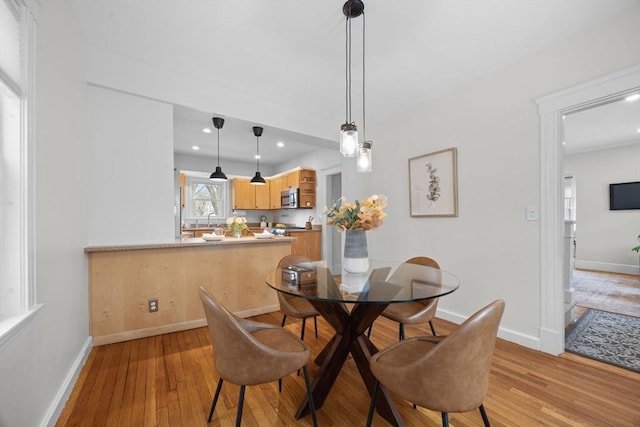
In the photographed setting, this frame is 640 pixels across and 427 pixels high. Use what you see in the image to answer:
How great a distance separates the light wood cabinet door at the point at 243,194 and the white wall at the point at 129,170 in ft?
12.9

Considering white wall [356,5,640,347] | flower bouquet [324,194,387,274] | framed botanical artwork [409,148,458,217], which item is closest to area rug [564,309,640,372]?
white wall [356,5,640,347]

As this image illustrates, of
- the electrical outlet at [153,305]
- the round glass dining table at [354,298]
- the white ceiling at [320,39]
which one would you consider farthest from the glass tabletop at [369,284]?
the white ceiling at [320,39]

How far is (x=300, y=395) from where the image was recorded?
1699mm

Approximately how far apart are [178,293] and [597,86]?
3.95 m

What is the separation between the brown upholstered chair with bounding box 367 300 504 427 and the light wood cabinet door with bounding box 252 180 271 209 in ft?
19.7

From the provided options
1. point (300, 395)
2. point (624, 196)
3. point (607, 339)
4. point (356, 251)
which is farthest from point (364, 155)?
point (624, 196)

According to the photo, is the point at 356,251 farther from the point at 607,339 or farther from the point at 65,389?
the point at 607,339

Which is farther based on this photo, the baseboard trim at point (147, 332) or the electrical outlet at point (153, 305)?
the electrical outlet at point (153, 305)

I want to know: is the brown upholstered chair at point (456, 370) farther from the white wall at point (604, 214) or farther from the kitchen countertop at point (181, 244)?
the white wall at point (604, 214)

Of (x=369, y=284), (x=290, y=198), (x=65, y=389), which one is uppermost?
(x=290, y=198)

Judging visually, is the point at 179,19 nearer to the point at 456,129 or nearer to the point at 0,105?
the point at 0,105

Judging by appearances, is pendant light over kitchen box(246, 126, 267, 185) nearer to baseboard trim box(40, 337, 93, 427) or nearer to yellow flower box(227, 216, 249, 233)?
yellow flower box(227, 216, 249, 233)

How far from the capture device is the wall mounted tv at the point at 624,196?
196 inches

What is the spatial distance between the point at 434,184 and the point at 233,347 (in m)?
2.67
